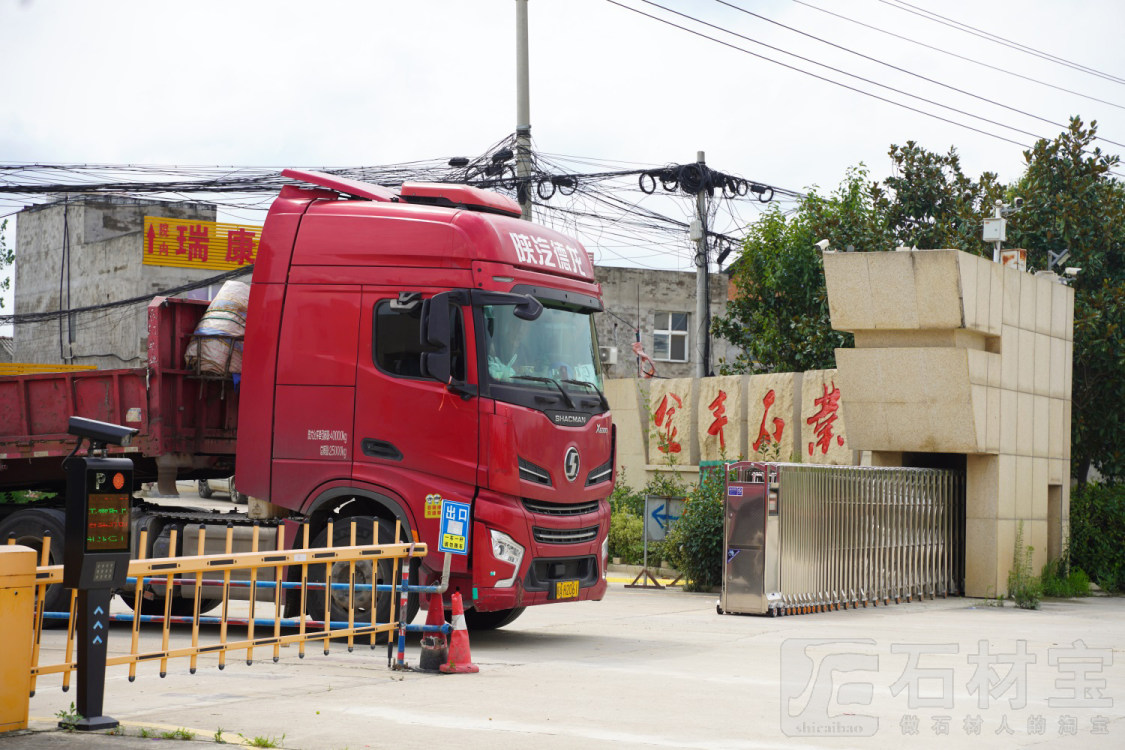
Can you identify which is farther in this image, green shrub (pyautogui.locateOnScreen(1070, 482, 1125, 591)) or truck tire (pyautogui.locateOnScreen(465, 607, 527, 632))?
green shrub (pyautogui.locateOnScreen(1070, 482, 1125, 591))

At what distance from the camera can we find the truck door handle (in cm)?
1184

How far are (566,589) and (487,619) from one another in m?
1.78

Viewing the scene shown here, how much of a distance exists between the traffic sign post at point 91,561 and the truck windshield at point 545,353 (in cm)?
458

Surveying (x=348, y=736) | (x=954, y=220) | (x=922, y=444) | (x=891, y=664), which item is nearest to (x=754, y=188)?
(x=954, y=220)

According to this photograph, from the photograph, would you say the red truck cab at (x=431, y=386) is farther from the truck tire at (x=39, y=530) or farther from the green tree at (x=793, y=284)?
the green tree at (x=793, y=284)

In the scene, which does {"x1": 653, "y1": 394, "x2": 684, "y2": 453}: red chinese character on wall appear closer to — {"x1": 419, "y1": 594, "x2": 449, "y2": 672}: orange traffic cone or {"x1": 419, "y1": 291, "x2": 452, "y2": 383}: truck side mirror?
{"x1": 419, "y1": 291, "x2": 452, "y2": 383}: truck side mirror

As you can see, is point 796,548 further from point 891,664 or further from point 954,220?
point 954,220

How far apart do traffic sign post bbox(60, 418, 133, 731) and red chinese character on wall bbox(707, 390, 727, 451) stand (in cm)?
1590

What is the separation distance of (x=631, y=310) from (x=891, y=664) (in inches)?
1207

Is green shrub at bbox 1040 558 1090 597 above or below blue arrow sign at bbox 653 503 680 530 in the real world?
below

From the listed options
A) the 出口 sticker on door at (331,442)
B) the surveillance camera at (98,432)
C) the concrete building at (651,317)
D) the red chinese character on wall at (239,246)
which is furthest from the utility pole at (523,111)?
the red chinese character on wall at (239,246)

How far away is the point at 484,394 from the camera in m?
11.6

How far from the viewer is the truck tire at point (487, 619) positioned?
1362 centimetres

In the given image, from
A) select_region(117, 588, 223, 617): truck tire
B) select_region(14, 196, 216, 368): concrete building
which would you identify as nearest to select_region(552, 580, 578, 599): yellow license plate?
select_region(117, 588, 223, 617): truck tire
